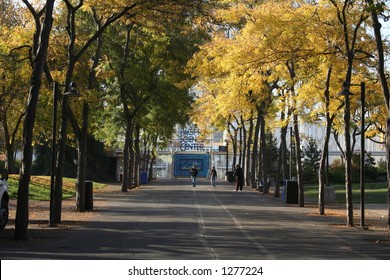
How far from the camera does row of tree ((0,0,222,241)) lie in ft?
64.3

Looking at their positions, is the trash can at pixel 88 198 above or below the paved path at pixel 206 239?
above

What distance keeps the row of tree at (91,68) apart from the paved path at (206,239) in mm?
1842

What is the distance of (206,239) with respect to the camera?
1584cm

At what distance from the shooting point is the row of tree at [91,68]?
19.6 metres

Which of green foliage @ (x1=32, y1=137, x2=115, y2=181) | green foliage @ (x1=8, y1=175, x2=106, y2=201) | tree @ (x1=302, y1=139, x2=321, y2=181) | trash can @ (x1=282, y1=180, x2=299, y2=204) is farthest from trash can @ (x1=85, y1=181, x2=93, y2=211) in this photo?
tree @ (x1=302, y1=139, x2=321, y2=181)

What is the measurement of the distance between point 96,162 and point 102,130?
1856 centimetres

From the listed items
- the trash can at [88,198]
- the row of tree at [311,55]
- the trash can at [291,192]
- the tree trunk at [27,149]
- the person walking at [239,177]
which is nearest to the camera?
the tree trunk at [27,149]

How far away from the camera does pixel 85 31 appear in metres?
32.7

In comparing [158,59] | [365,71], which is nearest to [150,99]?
[158,59]

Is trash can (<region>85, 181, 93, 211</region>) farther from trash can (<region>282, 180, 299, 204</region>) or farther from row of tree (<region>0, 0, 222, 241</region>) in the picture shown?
trash can (<region>282, 180, 299, 204</region>)

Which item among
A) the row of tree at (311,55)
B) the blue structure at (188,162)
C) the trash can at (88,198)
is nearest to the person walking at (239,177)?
the row of tree at (311,55)

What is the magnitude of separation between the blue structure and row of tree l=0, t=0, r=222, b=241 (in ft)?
86.0

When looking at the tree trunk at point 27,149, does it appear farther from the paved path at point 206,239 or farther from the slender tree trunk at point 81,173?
the slender tree trunk at point 81,173

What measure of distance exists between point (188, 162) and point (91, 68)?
60.9 metres
